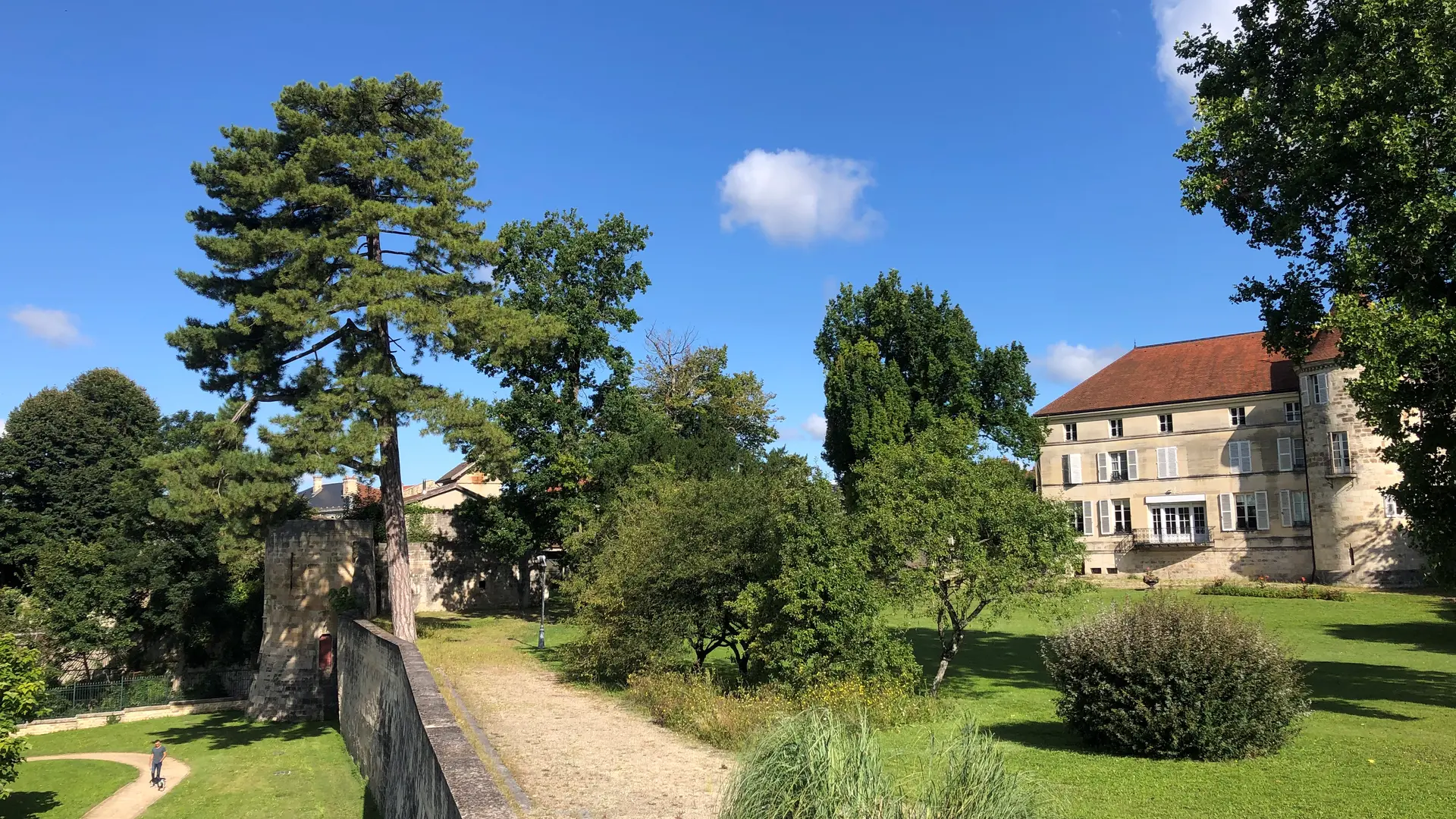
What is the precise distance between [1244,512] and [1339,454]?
A: 5.38 metres

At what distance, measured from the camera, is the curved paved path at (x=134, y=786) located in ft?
61.4

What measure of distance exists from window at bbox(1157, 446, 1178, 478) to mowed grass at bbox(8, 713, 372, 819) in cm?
3816


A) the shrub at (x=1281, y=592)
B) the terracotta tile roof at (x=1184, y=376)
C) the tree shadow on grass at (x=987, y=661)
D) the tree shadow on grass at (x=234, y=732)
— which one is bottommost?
the tree shadow on grass at (x=234, y=732)

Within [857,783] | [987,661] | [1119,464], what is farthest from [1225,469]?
[857,783]

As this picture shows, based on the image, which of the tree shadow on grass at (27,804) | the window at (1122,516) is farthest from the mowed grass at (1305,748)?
the window at (1122,516)

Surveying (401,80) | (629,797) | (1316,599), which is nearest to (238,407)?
(401,80)

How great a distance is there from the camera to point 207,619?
33531 mm

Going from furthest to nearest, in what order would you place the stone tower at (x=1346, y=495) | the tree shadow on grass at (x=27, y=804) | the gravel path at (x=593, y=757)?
the stone tower at (x=1346, y=495) < the tree shadow on grass at (x=27, y=804) < the gravel path at (x=593, y=757)

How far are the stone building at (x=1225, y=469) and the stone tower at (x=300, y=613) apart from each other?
28704 millimetres

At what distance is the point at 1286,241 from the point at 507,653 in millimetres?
21335

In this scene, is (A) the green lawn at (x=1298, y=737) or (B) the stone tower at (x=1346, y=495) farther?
(B) the stone tower at (x=1346, y=495)

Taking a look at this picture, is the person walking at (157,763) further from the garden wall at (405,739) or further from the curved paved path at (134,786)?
the garden wall at (405,739)

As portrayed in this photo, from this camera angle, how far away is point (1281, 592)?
33250 millimetres

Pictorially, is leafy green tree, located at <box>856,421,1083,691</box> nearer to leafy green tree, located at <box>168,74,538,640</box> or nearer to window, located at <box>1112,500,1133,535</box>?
leafy green tree, located at <box>168,74,538,640</box>
